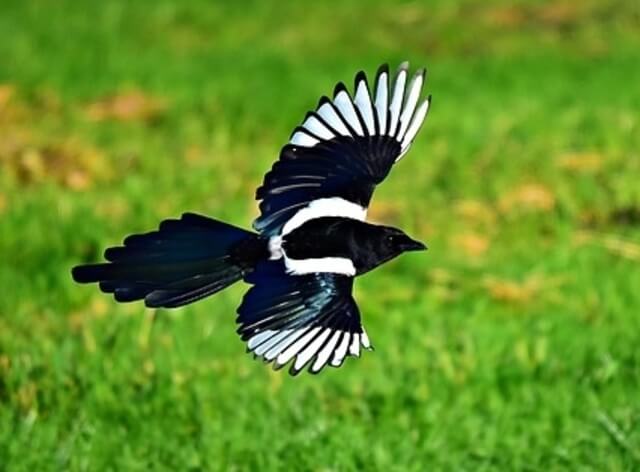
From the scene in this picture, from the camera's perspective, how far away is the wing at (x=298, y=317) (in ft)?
7.95

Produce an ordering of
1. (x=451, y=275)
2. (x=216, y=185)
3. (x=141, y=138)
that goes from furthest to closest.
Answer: (x=141, y=138) → (x=216, y=185) → (x=451, y=275)

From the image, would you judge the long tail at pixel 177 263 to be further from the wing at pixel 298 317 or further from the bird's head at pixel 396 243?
the bird's head at pixel 396 243

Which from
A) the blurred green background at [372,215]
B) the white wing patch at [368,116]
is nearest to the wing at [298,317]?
the white wing patch at [368,116]

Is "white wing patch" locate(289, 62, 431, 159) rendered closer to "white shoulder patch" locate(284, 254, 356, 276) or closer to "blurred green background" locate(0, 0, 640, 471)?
"white shoulder patch" locate(284, 254, 356, 276)

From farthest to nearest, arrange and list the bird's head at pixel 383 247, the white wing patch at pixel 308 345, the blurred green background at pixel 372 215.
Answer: the blurred green background at pixel 372 215 < the bird's head at pixel 383 247 < the white wing patch at pixel 308 345

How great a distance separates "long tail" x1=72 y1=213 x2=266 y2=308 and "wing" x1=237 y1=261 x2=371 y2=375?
59mm

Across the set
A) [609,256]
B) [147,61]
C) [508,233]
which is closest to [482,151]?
[508,233]

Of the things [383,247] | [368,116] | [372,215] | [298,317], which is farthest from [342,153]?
[372,215]

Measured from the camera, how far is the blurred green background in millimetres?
4430

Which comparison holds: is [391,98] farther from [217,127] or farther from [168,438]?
[217,127]

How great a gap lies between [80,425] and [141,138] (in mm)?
3928

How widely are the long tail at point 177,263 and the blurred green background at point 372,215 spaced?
163 centimetres

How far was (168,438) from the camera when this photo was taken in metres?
4.38

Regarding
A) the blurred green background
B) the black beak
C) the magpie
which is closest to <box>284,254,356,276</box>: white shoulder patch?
the magpie
